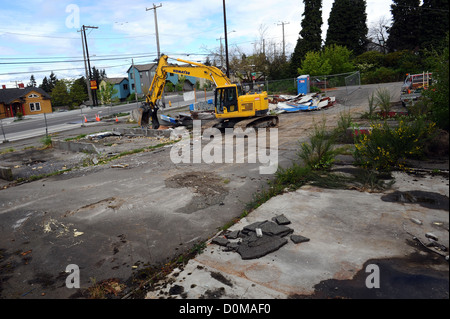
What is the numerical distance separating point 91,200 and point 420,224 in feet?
24.9

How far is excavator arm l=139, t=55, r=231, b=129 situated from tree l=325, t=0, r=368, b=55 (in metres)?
34.8

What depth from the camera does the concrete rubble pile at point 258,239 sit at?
5.01 metres

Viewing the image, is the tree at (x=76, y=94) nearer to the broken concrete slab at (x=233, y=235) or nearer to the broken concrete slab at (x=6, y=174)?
the broken concrete slab at (x=6, y=174)

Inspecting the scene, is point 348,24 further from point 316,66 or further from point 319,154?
point 319,154

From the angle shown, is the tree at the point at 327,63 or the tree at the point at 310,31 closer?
the tree at the point at 327,63

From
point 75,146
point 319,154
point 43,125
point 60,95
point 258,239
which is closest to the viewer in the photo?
point 258,239

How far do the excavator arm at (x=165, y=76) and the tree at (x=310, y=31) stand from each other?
84.7 ft

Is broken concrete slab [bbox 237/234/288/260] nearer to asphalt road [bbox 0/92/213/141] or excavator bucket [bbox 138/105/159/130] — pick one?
excavator bucket [bbox 138/105/159/130]

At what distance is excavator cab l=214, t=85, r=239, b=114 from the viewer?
1692 cm

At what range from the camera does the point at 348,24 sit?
4559cm

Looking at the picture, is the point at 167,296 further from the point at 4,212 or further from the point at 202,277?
the point at 4,212

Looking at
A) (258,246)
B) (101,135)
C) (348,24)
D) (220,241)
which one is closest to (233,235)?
(220,241)

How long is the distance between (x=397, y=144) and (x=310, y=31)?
37424 millimetres

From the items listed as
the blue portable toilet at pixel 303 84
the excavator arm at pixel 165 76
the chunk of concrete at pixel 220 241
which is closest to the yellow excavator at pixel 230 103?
the excavator arm at pixel 165 76
